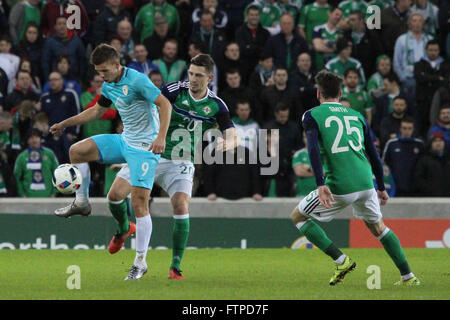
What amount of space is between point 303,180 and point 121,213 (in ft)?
17.2

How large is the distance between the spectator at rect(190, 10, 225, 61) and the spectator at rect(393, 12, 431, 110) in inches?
121

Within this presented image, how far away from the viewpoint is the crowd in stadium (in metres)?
15.2

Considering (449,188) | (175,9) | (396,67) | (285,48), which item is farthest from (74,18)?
(449,188)

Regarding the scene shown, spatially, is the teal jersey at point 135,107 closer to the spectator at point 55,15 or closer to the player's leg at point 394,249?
the player's leg at point 394,249

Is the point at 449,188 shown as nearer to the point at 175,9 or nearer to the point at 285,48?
the point at 285,48

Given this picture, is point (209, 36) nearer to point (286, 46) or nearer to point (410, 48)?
point (286, 46)

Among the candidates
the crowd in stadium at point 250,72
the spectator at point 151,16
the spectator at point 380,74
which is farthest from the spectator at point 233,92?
the spectator at point 380,74

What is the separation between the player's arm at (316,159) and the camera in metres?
8.64

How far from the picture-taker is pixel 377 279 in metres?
8.78

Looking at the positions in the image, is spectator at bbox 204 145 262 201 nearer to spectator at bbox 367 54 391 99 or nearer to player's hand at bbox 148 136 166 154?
spectator at bbox 367 54 391 99

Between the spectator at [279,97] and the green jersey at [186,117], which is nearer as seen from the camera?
the green jersey at [186,117]

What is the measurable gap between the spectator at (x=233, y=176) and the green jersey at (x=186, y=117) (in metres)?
4.64

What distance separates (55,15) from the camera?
17078 mm

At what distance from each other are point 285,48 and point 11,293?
9.14m
